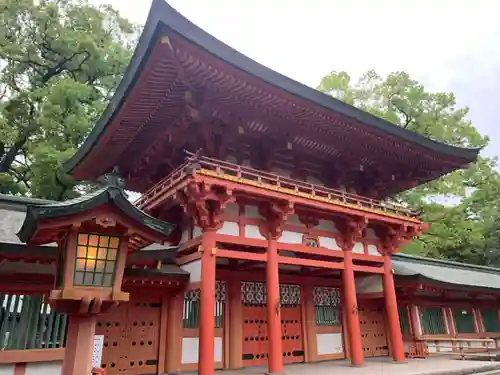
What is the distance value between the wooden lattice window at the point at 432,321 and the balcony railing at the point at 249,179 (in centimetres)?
521

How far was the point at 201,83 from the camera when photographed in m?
8.33

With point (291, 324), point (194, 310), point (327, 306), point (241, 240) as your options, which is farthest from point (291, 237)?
point (327, 306)

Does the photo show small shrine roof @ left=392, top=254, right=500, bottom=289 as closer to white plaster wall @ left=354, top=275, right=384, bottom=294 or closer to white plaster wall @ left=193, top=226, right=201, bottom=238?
white plaster wall @ left=354, top=275, right=384, bottom=294

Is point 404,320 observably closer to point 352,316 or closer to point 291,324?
point 352,316

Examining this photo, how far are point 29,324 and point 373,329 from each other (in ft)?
36.6

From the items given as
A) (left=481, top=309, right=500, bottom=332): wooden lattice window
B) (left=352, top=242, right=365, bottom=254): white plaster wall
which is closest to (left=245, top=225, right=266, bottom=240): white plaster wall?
(left=352, top=242, right=365, bottom=254): white plaster wall

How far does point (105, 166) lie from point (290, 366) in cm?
794

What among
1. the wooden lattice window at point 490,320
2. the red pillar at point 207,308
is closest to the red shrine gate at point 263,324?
the red pillar at point 207,308

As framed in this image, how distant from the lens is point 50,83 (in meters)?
20.4

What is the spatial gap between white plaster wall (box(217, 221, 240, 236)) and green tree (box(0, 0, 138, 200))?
9996 millimetres

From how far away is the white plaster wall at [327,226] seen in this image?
1148cm

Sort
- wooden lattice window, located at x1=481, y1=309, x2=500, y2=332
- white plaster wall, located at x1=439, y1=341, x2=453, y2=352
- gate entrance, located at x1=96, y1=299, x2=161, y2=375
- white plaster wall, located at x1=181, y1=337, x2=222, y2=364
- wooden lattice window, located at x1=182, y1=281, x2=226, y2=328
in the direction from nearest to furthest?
gate entrance, located at x1=96, y1=299, x2=161, y2=375
white plaster wall, located at x1=181, y1=337, x2=222, y2=364
wooden lattice window, located at x1=182, y1=281, x2=226, y2=328
white plaster wall, located at x1=439, y1=341, x2=453, y2=352
wooden lattice window, located at x1=481, y1=309, x2=500, y2=332

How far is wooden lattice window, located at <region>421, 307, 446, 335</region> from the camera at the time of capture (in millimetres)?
15281

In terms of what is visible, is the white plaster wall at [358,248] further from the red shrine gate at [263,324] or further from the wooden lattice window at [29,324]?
the wooden lattice window at [29,324]
